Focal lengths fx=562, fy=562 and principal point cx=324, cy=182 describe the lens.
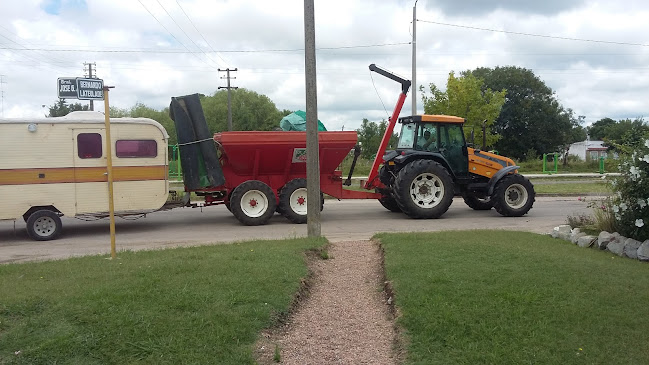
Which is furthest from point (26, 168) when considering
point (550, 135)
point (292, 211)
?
point (550, 135)

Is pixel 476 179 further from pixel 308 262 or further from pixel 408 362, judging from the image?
pixel 408 362

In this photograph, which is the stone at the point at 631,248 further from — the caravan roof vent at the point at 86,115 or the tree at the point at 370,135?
the tree at the point at 370,135

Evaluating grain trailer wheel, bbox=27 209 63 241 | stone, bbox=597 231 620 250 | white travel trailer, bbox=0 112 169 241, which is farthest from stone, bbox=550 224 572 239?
grain trailer wheel, bbox=27 209 63 241

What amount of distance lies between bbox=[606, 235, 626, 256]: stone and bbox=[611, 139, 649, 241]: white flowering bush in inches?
7.9

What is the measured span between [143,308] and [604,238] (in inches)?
270

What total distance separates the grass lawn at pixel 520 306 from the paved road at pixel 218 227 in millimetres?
4303

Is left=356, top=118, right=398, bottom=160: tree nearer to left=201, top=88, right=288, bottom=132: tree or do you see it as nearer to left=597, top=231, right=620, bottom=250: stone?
left=201, top=88, right=288, bottom=132: tree

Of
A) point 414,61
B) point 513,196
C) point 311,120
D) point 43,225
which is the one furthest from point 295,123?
point 414,61

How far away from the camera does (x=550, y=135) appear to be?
58.0 metres

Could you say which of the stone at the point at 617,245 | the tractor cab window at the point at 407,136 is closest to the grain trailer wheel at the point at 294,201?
the tractor cab window at the point at 407,136

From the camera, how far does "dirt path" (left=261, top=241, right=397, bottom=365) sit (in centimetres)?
494

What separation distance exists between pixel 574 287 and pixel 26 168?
10.6m

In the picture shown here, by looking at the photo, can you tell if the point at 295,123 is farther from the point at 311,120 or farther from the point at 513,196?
the point at 513,196

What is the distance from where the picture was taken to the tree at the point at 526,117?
188 ft
